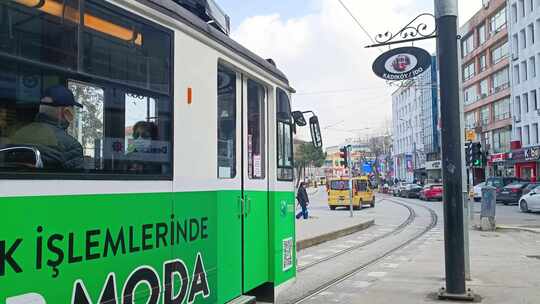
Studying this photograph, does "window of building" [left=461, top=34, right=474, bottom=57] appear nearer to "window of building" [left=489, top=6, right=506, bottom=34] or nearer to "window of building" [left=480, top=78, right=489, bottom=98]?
"window of building" [left=480, top=78, right=489, bottom=98]

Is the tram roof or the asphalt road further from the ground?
the tram roof

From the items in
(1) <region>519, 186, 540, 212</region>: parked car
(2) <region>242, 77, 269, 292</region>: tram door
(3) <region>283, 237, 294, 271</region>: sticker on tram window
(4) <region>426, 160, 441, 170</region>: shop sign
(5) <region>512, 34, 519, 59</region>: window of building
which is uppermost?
(5) <region>512, 34, 519, 59</region>: window of building

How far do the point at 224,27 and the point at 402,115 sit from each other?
94.7 meters

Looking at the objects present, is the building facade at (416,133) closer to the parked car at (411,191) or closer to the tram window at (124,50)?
the parked car at (411,191)

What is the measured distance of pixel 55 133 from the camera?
9.59ft

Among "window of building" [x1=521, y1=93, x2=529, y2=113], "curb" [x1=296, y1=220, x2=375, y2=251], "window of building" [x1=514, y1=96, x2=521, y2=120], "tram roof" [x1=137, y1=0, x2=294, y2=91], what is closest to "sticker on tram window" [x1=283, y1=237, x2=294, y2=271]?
"tram roof" [x1=137, y1=0, x2=294, y2=91]

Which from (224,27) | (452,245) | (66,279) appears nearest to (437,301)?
(452,245)

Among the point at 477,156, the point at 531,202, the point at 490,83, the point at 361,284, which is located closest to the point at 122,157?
the point at 361,284

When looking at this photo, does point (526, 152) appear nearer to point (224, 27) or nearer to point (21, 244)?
point (224, 27)

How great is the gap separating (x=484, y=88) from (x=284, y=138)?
185 ft

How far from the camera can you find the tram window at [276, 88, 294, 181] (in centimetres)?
632

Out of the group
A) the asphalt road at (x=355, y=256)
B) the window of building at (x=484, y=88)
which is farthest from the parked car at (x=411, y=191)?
the asphalt road at (x=355, y=256)

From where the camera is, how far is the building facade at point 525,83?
147ft

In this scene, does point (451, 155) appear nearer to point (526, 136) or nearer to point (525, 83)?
point (526, 136)
